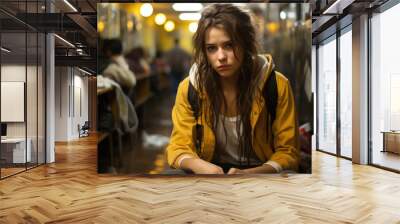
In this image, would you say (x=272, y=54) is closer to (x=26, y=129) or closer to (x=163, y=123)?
(x=163, y=123)

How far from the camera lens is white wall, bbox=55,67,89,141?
15719 millimetres

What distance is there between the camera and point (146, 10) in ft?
19.7

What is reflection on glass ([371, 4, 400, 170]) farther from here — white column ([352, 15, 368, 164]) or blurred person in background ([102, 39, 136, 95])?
blurred person in background ([102, 39, 136, 95])

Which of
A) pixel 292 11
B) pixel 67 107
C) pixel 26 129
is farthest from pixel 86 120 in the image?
pixel 292 11

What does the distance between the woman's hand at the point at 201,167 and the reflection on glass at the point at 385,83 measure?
3455 mm

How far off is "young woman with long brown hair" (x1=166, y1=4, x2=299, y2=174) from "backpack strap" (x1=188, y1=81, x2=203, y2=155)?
0.01 m

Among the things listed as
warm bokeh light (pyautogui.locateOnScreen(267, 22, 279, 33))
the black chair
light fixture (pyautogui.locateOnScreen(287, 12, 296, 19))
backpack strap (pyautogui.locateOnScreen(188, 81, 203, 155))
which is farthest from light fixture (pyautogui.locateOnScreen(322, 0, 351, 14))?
the black chair

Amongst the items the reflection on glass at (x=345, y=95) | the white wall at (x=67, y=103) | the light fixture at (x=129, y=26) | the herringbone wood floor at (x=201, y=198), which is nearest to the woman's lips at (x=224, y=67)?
the light fixture at (x=129, y=26)

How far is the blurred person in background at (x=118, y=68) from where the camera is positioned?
6.04m

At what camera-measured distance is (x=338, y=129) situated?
9930 mm

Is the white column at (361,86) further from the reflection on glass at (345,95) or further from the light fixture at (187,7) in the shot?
the light fixture at (187,7)

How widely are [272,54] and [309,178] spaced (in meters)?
2.09

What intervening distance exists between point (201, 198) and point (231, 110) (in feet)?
4.81

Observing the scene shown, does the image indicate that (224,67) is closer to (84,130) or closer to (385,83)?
(385,83)
